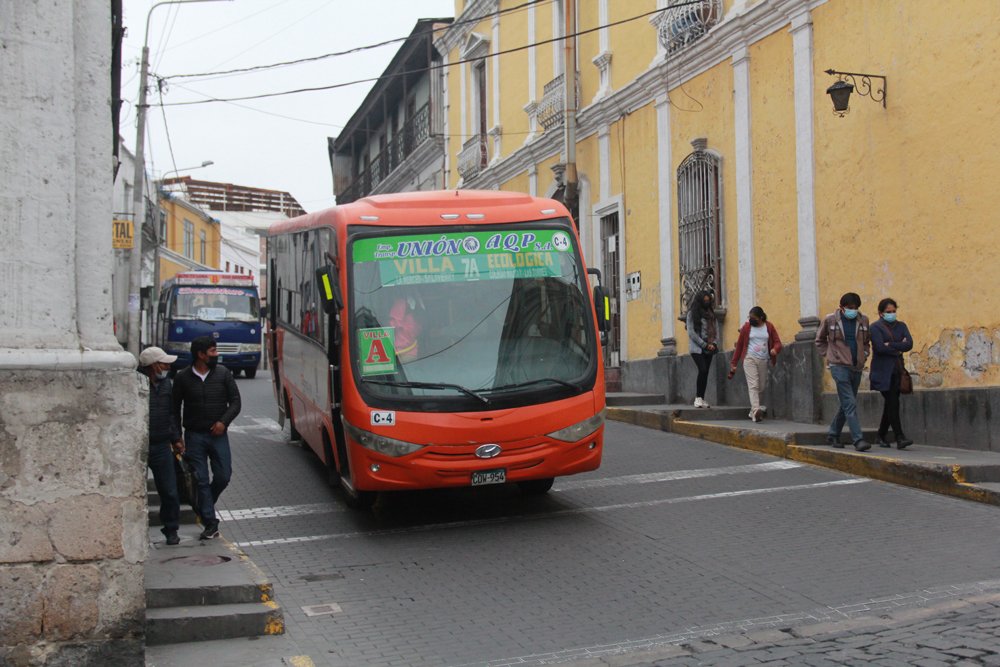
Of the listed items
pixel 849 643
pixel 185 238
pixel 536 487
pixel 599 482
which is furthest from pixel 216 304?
pixel 185 238

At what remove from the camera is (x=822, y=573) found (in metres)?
6.98

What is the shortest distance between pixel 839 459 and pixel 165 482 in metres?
6.73

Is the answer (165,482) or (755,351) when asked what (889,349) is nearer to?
(755,351)

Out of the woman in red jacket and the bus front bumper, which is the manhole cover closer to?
the bus front bumper

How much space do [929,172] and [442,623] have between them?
7981 millimetres

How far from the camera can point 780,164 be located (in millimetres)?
14234

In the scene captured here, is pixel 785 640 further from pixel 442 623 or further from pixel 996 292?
pixel 996 292

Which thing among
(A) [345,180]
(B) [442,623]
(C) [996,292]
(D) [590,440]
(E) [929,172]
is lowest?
(B) [442,623]

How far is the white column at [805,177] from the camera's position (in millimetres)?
13484

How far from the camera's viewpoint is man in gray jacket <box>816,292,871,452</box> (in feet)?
36.4

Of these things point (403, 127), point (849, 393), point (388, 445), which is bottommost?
point (388, 445)

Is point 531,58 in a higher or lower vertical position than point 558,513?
higher

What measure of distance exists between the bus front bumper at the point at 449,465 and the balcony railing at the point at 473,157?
18.6 m

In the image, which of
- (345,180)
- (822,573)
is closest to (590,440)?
(822,573)
